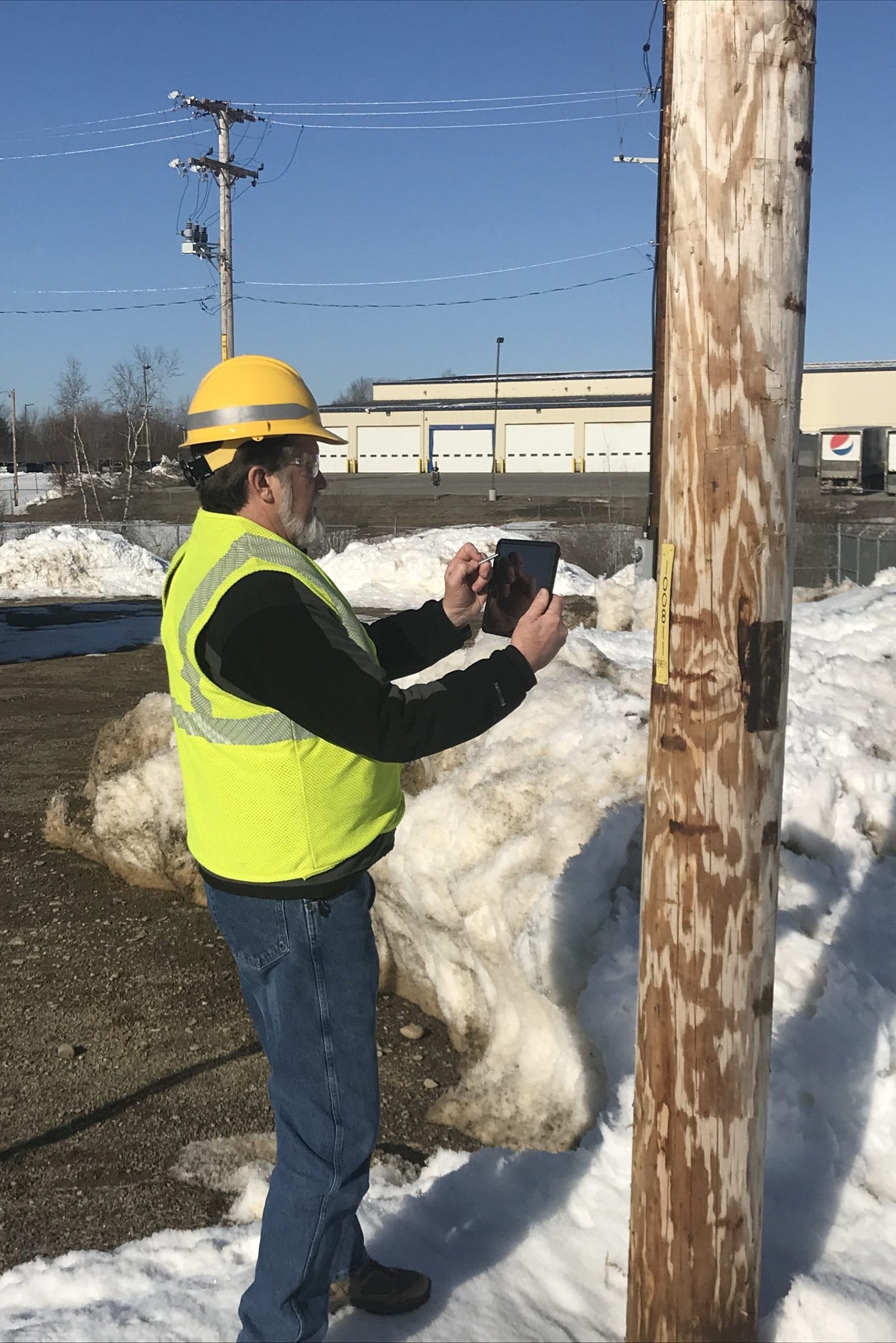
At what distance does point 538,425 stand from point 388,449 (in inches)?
362

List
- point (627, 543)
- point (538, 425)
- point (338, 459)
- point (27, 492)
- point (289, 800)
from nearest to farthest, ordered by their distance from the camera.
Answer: point (289, 800) → point (627, 543) → point (27, 492) → point (538, 425) → point (338, 459)

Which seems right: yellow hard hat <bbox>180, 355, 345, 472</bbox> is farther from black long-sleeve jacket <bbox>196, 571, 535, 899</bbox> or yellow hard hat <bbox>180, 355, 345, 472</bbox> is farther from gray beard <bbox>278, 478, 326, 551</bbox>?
black long-sleeve jacket <bbox>196, 571, 535, 899</bbox>

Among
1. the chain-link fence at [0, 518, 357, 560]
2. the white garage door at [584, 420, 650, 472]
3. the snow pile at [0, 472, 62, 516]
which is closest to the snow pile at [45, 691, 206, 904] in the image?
the chain-link fence at [0, 518, 357, 560]

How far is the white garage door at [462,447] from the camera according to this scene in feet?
231

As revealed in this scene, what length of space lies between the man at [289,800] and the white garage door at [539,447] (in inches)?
2672

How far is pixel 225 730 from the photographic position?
260cm

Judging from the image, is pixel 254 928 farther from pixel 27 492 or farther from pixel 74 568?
pixel 27 492

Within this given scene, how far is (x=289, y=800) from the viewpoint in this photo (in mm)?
2594

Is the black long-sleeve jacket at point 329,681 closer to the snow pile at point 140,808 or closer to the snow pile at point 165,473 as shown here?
the snow pile at point 140,808

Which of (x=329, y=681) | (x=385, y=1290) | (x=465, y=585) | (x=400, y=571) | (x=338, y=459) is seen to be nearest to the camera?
(x=329, y=681)

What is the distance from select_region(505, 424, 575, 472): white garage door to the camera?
69562 millimetres

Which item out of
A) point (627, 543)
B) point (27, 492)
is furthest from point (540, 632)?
point (27, 492)

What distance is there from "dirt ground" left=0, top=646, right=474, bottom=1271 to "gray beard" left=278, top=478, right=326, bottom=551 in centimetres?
225

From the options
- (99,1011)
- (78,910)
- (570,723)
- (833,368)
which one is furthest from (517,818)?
(833,368)
